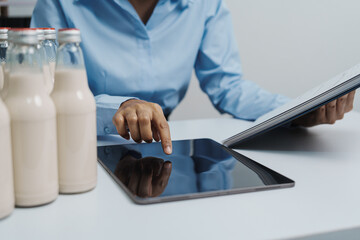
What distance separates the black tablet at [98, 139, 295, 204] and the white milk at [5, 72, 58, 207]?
0.38ft

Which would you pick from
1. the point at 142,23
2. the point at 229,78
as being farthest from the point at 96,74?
the point at 229,78

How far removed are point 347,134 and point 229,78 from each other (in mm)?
498

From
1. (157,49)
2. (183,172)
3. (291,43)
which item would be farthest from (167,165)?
(291,43)

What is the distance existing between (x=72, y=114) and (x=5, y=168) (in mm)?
100

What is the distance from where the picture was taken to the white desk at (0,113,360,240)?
42 centimetres

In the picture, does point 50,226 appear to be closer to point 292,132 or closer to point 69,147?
point 69,147

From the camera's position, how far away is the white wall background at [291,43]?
2.27 metres

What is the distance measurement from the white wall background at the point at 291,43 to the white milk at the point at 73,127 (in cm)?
186

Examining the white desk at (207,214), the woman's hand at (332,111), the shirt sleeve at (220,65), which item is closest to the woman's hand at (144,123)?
the white desk at (207,214)

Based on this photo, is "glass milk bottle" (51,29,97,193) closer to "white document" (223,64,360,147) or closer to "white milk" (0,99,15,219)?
"white milk" (0,99,15,219)

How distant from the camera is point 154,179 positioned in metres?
0.57

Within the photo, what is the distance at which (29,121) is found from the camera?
44 centimetres

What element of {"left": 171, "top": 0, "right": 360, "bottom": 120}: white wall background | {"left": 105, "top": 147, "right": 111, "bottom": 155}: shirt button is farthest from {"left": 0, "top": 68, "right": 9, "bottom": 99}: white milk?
{"left": 171, "top": 0, "right": 360, "bottom": 120}: white wall background

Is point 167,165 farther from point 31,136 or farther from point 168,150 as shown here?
point 31,136
